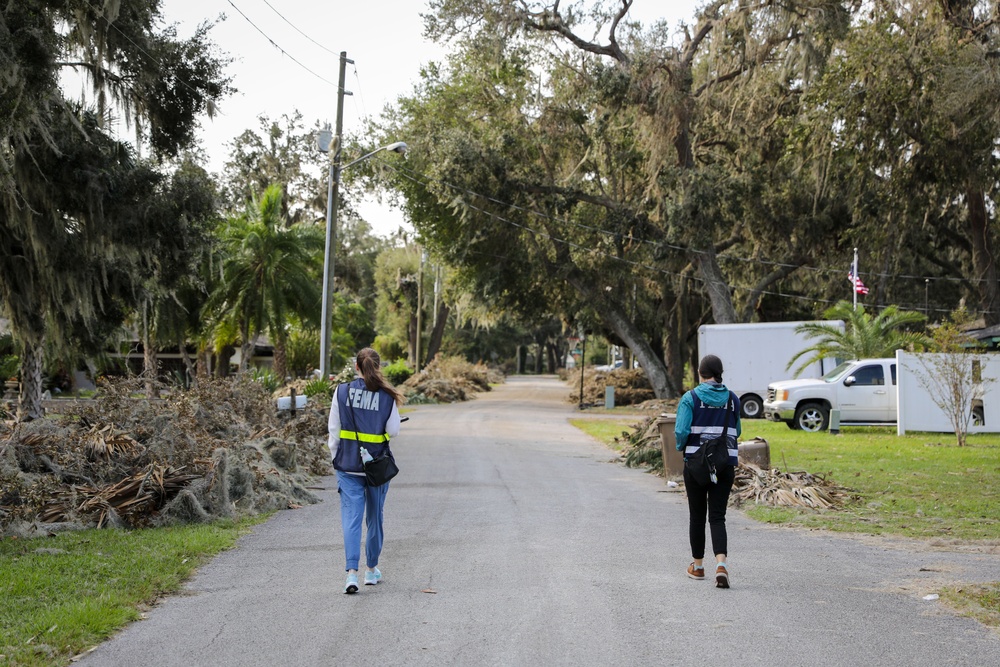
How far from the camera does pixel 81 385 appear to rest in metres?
44.5

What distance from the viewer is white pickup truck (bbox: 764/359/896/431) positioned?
24.5 metres

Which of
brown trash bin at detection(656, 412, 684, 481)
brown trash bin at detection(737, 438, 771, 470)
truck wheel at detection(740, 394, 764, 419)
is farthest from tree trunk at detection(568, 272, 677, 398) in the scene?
brown trash bin at detection(737, 438, 771, 470)

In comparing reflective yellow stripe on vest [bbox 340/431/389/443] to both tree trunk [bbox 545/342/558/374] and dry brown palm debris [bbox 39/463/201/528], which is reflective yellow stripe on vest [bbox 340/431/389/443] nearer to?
dry brown palm debris [bbox 39/463/201/528]

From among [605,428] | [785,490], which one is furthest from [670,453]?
[605,428]

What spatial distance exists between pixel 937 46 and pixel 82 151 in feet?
71.2

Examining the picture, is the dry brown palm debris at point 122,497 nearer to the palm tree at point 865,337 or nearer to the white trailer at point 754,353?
the palm tree at point 865,337

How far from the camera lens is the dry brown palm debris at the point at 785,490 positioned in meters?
12.1

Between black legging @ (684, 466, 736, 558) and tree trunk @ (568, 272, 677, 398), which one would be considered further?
tree trunk @ (568, 272, 677, 398)

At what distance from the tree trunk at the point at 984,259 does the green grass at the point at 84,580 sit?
29.1 metres

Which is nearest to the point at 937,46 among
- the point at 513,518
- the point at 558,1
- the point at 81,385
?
the point at 558,1

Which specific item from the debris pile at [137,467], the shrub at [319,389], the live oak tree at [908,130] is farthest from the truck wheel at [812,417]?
the debris pile at [137,467]

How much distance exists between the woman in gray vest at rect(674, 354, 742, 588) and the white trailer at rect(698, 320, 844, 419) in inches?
977

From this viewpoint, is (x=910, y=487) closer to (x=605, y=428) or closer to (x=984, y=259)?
(x=605, y=428)

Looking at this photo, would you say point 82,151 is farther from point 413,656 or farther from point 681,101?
point 681,101
